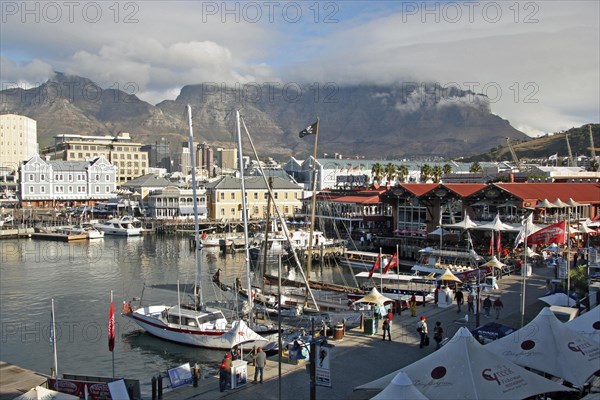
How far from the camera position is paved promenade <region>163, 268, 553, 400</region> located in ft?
58.1

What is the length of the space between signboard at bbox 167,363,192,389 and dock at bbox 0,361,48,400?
4320mm

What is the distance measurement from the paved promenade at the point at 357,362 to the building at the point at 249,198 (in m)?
66.9

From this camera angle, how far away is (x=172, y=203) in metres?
96.2

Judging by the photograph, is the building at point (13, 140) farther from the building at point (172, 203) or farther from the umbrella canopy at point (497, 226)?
the umbrella canopy at point (497, 226)

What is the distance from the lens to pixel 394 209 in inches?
2409

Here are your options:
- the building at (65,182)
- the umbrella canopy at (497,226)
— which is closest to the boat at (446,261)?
the umbrella canopy at (497,226)

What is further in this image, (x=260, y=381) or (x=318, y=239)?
(x=318, y=239)

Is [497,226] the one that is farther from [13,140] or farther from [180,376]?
[13,140]

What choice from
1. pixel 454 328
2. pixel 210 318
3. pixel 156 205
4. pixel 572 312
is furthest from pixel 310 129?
pixel 156 205


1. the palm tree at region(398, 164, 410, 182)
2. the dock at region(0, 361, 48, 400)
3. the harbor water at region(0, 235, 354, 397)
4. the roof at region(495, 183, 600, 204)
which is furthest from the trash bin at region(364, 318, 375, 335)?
the palm tree at region(398, 164, 410, 182)

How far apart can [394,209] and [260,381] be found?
44.2 meters

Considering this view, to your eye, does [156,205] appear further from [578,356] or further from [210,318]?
[578,356]

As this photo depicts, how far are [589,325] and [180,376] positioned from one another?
43.6ft

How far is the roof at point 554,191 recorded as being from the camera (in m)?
51.9
